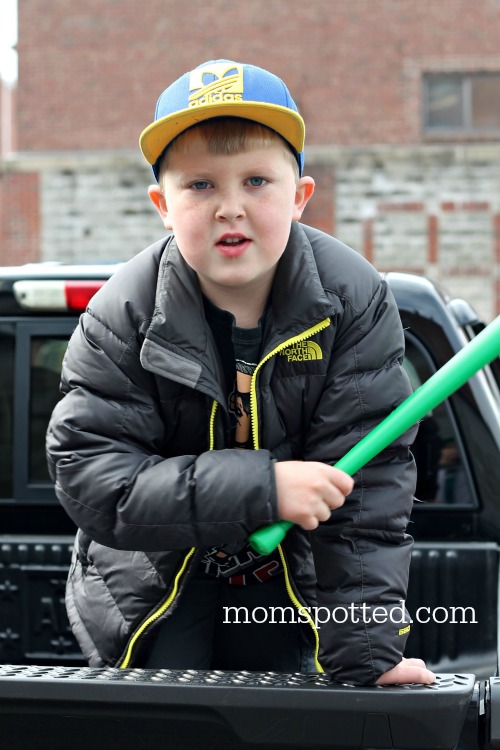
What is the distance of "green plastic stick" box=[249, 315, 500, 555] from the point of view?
1660 millimetres

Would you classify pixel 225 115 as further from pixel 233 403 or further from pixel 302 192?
pixel 233 403

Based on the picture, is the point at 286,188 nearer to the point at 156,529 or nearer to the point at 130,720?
the point at 156,529

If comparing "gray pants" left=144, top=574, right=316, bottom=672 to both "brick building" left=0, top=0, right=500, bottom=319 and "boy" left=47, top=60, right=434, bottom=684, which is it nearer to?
"boy" left=47, top=60, right=434, bottom=684

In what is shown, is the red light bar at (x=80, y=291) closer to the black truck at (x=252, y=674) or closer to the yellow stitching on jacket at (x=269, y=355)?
the black truck at (x=252, y=674)

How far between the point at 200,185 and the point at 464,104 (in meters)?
16.2

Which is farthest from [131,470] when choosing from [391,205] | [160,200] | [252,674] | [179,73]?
[179,73]

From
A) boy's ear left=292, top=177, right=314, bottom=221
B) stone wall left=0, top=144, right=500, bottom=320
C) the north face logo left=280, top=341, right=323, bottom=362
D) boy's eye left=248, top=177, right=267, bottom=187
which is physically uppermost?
stone wall left=0, top=144, right=500, bottom=320

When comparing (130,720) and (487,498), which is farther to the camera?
(487,498)

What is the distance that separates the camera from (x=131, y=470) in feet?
6.02

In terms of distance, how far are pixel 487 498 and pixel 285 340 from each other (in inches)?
31.8

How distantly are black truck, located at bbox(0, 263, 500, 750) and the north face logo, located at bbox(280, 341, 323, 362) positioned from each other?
0.59m

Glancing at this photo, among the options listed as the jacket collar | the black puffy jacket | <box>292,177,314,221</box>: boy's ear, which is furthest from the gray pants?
<box>292,177,314,221</box>: boy's ear

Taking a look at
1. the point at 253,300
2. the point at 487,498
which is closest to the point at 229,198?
the point at 253,300

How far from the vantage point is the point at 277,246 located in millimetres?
1888
